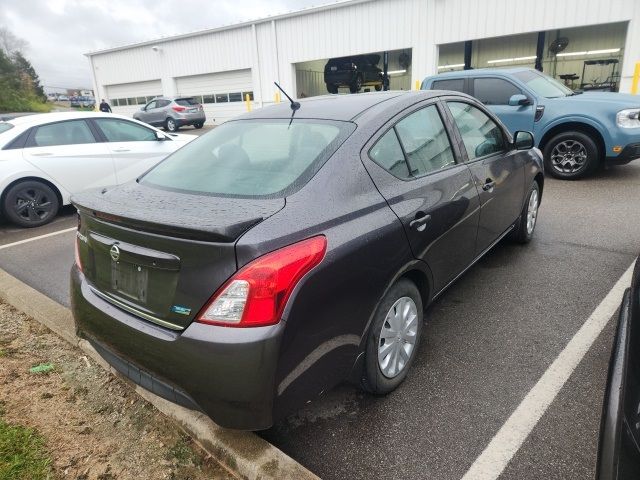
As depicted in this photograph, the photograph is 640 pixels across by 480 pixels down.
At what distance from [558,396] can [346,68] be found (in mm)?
21175

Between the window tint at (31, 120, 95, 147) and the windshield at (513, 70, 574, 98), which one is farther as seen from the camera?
the windshield at (513, 70, 574, 98)

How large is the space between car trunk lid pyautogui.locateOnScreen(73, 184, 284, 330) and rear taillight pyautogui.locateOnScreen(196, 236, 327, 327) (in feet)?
0.17

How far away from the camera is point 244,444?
203 centimetres

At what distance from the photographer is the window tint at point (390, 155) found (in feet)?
7.80

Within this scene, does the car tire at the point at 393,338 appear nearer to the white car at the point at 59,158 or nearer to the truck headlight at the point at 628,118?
the white car at the point at 59,158

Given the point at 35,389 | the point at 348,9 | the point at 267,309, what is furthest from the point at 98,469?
the point at 348,9

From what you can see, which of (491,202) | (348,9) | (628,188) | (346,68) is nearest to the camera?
(491,202)

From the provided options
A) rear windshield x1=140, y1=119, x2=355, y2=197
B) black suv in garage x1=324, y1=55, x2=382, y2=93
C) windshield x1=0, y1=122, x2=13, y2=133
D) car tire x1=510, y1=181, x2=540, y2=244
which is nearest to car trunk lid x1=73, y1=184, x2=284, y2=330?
rear windshield x1=140, y1=119, x2=355, y2=197

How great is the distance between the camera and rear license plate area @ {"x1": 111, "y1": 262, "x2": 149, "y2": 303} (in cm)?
198

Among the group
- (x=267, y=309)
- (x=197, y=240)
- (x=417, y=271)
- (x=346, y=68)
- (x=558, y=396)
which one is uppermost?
(x=346, y=68)

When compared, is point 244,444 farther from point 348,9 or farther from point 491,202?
point 348,9

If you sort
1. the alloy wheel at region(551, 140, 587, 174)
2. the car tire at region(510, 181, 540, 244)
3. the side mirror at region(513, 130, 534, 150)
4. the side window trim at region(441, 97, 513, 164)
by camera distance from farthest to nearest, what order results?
the alloy wheel at region(551, 140, 587, 174), the car tire at region(510, 181, 540, 244), the side mirror at region(513, 130, 534, 150), the side window trim at region(441, 97, 513, 164)

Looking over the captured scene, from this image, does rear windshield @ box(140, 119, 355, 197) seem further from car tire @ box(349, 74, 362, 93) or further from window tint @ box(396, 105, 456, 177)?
car tire @ box(349, 74, 362, 93)

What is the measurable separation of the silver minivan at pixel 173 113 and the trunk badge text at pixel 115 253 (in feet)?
63.5
